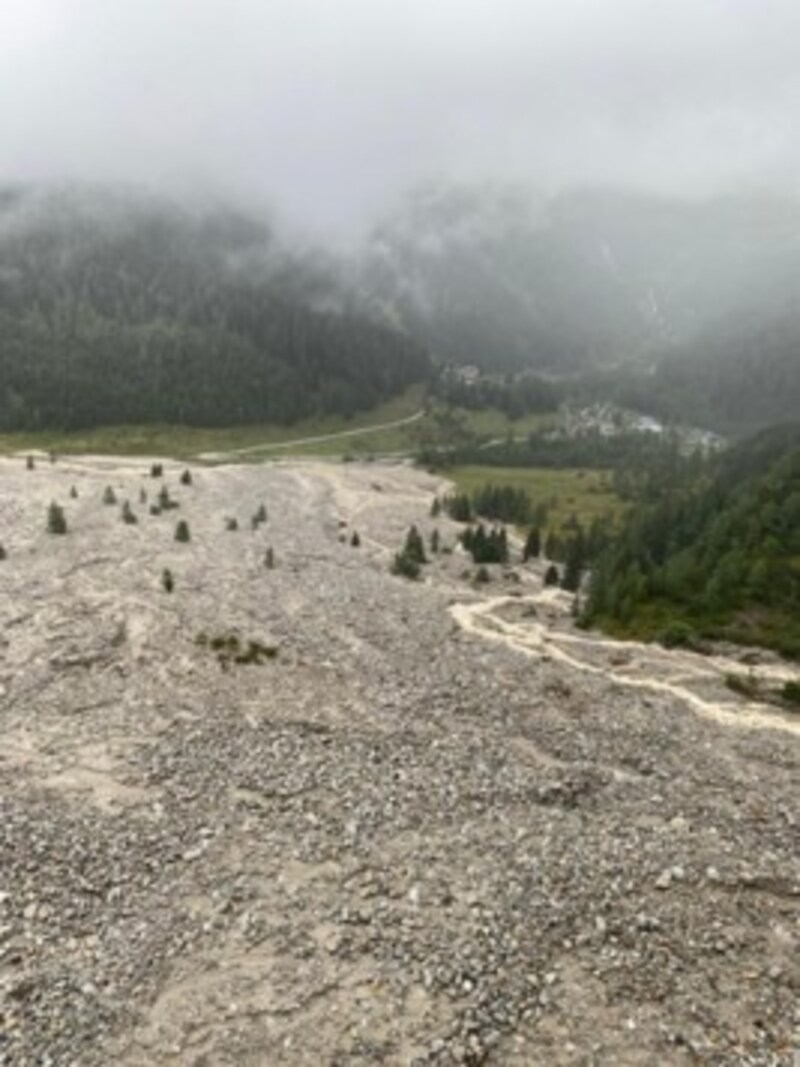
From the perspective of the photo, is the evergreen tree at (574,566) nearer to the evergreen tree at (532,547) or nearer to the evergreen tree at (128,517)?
the evergreen tree at (532,547)

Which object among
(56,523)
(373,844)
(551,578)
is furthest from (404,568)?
(373,844)

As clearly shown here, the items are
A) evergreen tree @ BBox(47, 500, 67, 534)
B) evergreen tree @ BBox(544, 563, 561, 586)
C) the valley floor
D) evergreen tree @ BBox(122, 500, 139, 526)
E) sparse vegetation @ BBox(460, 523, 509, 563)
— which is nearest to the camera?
the valley floor

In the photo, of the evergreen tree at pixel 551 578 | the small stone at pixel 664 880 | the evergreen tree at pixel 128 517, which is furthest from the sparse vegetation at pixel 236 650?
the evergreen tree at pixel 551 578

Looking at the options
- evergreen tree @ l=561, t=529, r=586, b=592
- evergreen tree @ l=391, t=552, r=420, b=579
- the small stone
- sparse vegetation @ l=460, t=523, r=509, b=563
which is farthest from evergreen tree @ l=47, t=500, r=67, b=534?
A: the small stone

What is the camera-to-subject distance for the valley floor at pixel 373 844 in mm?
36875

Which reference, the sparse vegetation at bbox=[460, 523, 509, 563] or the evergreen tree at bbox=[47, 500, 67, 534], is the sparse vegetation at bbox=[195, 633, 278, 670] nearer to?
the evergreen tree at bbox=[47, 500, 67, 534]

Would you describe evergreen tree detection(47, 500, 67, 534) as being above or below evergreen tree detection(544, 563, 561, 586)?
above

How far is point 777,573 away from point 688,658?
2275cm

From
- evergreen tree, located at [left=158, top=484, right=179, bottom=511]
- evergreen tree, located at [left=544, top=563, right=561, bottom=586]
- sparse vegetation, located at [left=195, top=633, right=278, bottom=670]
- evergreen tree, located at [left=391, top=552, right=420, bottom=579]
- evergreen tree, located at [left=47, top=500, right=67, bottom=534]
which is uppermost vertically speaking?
evergreen tree, located at [left=47, top=500, right=67, bottom=534]

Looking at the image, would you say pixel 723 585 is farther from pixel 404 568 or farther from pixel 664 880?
pixel 664 880

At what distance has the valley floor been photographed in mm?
36875

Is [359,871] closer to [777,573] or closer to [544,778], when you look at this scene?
[544,778]

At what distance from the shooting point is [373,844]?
48.1 metres

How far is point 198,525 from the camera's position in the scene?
419 feet
